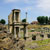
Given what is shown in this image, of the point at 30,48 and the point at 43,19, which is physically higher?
the point at 43,19

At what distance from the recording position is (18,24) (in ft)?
99.6

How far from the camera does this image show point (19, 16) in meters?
31.7

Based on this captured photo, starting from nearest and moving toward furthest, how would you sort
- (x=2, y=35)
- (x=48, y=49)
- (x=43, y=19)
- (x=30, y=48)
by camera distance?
1. (x=2, y=35)
2. (x=48, y=49)
3. (x=30, y=48)
4. (x=43, y=19)

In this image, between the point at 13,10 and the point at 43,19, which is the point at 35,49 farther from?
the point at 43,19

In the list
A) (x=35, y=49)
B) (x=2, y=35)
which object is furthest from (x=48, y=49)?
(x=2, y=35)

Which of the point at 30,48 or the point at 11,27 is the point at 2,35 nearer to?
the point at 30,48

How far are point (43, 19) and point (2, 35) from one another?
93.6 meters

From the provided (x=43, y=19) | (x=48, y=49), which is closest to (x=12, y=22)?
(x=48, y=49)

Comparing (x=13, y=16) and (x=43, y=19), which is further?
(x=43, y=19)

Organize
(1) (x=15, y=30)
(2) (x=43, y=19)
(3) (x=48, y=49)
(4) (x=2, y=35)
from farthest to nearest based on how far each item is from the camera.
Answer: (2) (x=43, y=19) < (1) (x=15, y=30) < (3) (x=48, y=49) < (4) (x=2, y=35)

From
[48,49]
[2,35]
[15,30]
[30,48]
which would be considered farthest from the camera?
[15,30]

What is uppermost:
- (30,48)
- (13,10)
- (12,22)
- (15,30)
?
(13,10)

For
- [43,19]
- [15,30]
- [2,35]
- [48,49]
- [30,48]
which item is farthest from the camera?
[43,19]

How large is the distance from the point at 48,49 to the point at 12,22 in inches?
510
